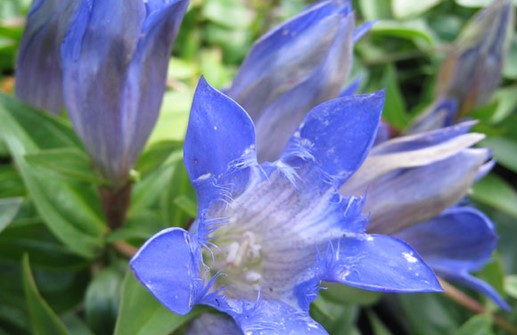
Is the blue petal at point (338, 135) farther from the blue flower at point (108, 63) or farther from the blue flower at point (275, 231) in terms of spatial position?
the blue flower at point (108, 63)

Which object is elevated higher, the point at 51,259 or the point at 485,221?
the point at 485,221

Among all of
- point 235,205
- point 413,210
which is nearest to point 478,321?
point 413,210

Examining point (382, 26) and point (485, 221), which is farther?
point (382, 26)

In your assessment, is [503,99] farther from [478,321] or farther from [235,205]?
[235,205]

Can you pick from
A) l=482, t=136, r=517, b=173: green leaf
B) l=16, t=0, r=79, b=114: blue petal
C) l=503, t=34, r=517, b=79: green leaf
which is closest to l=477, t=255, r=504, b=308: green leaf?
l=482, t=136, r=517, b=173: green leaf

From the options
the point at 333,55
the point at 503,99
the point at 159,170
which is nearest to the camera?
the point at 333,55

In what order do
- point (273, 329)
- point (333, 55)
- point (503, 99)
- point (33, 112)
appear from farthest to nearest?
1. point (503, 99)
2. point (33, 112)
3. point (333, 55)
4. point (273, 329)

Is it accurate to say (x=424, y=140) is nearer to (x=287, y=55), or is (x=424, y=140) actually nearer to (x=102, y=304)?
(x=287, y=55)

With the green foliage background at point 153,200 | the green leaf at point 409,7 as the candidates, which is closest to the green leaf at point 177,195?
the green foliage background at point 153,200

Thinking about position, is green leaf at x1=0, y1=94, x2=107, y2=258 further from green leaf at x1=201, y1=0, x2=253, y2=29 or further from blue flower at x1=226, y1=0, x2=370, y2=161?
green leaf at x1=201, y1=0, x2=253, y2=29
